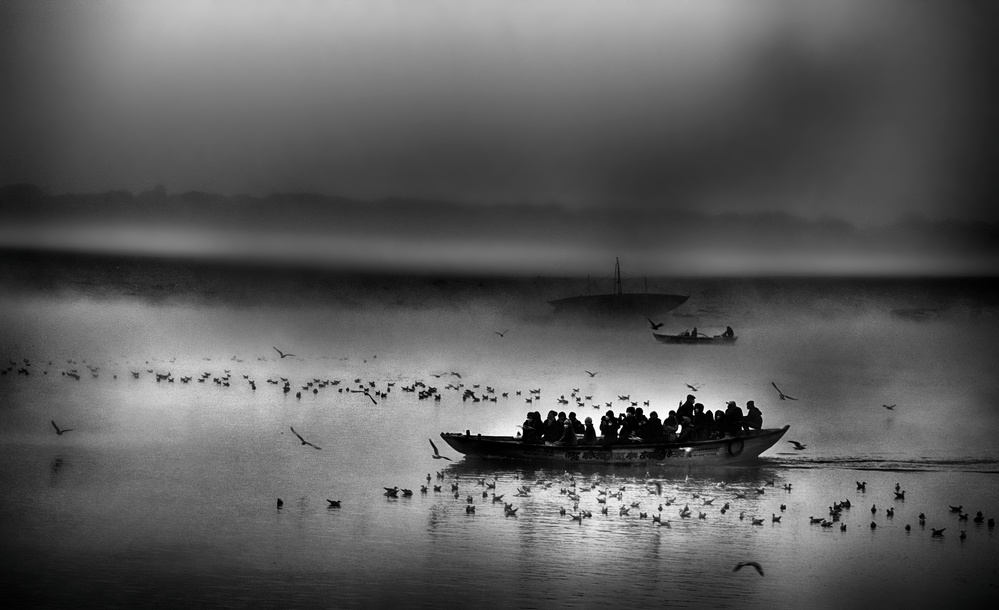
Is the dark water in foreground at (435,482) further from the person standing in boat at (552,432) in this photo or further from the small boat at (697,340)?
the small boat at (697,340)

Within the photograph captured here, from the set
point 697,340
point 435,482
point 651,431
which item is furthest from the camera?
point 697,340

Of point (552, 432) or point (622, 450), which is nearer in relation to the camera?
point (622, 450)

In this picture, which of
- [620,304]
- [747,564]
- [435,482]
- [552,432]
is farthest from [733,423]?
[620,304]

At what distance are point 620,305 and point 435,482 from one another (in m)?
48.2

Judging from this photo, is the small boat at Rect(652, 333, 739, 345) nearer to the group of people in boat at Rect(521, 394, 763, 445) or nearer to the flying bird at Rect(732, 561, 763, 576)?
the group of people in boat at Rect(521, 394, 763, 445)

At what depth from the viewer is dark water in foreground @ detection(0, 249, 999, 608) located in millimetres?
13852

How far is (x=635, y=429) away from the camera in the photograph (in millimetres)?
19641

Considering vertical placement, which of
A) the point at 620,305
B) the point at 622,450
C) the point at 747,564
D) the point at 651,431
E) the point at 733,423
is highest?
the point at 620,305

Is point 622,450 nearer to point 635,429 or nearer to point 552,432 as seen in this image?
point 635,429

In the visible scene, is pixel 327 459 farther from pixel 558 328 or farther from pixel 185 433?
pixel 558 328

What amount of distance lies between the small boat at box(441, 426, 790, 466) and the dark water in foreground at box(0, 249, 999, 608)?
0.24 meters

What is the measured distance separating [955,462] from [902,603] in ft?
30.7

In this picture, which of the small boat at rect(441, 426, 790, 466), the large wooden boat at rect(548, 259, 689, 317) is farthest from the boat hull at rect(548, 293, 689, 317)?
the small boat at rect(441, 426, 790, 466)

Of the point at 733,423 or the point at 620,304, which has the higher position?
the point at 620,304
